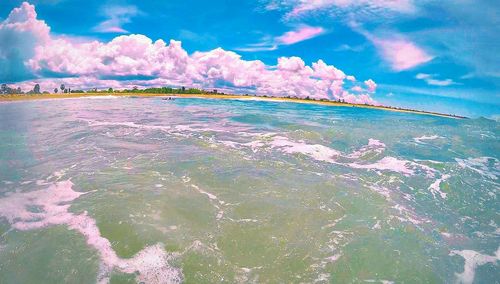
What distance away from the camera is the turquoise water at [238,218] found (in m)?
7.49

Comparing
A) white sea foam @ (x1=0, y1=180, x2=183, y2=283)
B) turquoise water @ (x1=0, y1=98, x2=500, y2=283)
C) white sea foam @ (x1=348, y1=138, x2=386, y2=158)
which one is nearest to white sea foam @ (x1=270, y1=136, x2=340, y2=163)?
turquoise water @ (x1=0, y1=98, x2=500, y2=283)

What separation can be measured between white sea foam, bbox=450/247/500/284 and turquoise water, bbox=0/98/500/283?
44mm

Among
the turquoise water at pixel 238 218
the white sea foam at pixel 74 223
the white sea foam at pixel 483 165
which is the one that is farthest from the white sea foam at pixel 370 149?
the white sea foam at pixel 74 223

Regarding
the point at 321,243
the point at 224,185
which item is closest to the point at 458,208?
the point at 321,243

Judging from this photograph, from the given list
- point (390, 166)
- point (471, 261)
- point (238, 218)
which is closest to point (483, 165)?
point (390, 166)

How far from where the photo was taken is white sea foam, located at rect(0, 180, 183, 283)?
7184mm

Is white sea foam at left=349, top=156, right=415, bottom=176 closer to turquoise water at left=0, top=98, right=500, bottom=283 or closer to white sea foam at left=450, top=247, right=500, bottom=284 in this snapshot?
turquoise water at left=0, top=98, right=500, bottom=283

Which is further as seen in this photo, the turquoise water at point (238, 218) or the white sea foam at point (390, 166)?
the white sea foam at point (390, 166)

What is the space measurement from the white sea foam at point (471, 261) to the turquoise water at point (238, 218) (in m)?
0.04

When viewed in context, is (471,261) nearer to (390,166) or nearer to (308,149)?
(390,166)

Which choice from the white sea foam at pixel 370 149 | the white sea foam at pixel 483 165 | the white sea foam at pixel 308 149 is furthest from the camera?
the white sea foam at pixel 370 149

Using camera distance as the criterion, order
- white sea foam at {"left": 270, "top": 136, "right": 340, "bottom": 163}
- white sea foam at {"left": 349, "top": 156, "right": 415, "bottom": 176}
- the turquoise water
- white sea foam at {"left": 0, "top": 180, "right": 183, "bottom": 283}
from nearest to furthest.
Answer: white sea foam at {"left": 0, "top": 180, "right": 183, "bottom": 283}, the turquoise water, white sea foam at {"left": 349, "top": 156, "right": 415, "bottom": 176}, white sea foam at {"left": 270, "top": 136, "right": 340, "bottom": 163}

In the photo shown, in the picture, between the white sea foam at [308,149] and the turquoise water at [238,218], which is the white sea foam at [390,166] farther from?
the white sea foam at [308,149]

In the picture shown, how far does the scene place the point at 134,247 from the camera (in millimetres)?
8055
